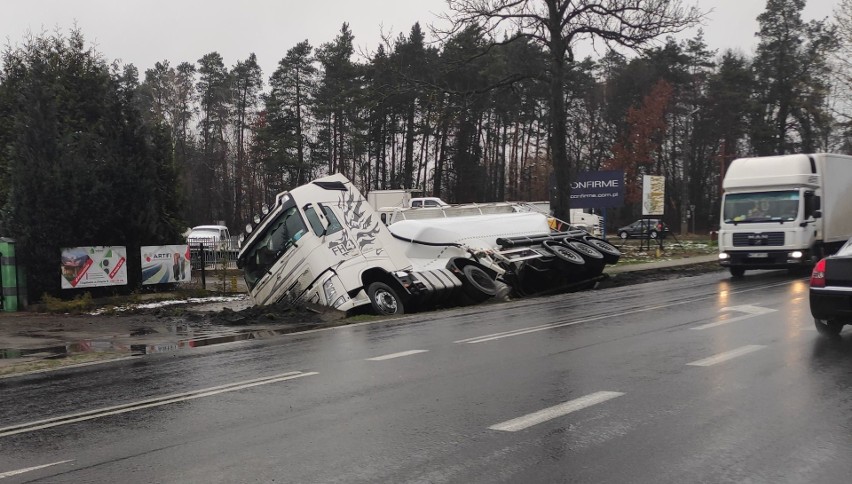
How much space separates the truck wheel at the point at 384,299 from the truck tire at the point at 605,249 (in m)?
6.82

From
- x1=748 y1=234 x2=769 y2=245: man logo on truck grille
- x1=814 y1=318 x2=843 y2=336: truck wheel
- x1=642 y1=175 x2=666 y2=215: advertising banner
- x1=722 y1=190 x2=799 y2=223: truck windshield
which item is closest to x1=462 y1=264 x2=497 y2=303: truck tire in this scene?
x1=748 y1=234 x2=769 y2=245: man logo on truck grille

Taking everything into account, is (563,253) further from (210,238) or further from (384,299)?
(210,238)

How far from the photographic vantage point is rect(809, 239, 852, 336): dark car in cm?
934

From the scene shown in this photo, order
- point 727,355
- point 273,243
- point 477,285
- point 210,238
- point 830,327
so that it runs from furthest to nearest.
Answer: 1. point 210,238
2. point 477,285
3. point 273,243
4. point 830,327
5. point 727,355

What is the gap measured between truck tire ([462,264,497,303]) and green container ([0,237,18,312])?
34.8 ft

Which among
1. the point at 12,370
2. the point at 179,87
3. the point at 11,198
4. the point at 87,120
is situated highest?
the point at 179,87

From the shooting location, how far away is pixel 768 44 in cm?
6275

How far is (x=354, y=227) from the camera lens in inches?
626

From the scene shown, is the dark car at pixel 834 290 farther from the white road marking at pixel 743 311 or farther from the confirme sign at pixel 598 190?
the confirme sign at pixel 598 190

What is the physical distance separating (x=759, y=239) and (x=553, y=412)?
16030 mm

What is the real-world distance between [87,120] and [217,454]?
2444cm

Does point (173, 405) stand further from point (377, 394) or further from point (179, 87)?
point (179, 87)

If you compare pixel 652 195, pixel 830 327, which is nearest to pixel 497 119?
pixel 652 195

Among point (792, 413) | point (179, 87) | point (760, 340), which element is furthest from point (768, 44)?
point (792, 413)
